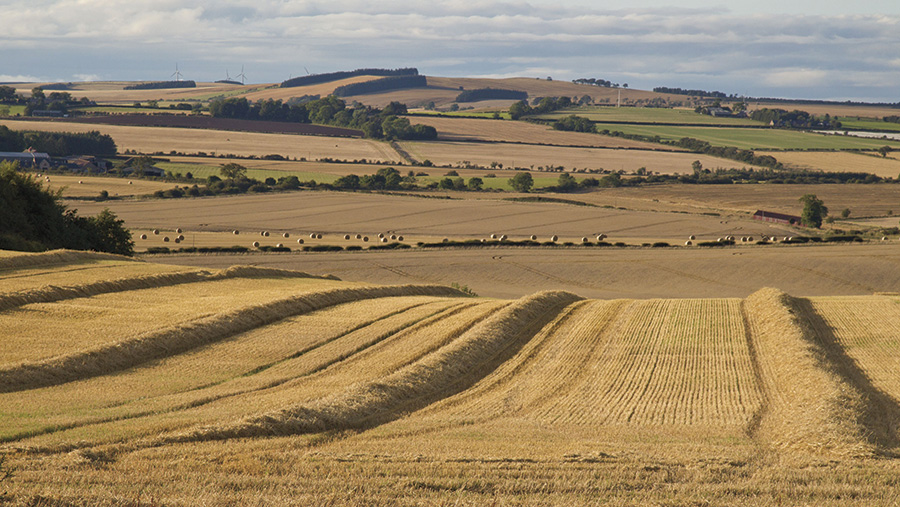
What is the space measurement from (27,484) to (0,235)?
4292cm

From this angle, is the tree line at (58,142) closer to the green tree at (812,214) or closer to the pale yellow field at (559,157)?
the pale yellow field at (559,157)

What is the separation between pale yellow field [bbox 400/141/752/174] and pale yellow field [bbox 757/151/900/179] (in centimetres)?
1062

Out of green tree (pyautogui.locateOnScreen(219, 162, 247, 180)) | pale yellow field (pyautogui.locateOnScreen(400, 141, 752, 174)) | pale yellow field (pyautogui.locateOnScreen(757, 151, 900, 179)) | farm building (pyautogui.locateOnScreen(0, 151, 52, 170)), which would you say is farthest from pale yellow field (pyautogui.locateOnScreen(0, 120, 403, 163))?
pale yellow field (pyautogui.locateOnScreen(757, 151, 900, 179))

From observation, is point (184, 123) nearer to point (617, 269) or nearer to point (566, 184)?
point (566, 184)

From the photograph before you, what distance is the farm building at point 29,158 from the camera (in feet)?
450

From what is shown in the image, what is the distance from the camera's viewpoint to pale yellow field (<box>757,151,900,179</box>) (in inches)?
5812

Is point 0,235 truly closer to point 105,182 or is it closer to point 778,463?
point 778,463

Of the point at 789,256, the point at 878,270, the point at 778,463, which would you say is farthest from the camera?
the point at 789,256

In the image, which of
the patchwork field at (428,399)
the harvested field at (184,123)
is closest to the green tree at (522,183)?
the harvested field at (184,123)

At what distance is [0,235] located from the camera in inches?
1970

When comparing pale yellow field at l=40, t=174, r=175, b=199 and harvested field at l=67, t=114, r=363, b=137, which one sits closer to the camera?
pale yellow field at l=40, t=174, r=175, b=199

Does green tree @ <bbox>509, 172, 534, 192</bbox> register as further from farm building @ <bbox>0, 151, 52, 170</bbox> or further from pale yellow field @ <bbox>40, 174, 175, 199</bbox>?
farm building @ <bbox>0, 151, 52, 170</bbox>

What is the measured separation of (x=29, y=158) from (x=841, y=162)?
150m

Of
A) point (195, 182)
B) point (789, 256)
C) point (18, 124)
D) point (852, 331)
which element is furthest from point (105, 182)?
point (852, 331)
